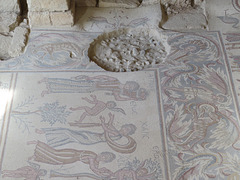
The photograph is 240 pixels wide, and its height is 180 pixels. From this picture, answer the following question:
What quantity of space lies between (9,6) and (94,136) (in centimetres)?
217

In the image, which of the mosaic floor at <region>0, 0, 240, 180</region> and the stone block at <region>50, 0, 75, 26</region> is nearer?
the mosaic floor at <region>0, 0, 240, 180</region>

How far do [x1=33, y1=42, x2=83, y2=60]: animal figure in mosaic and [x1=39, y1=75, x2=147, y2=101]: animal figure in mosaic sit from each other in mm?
367

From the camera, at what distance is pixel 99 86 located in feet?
11.3

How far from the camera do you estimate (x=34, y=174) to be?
286 centimetres

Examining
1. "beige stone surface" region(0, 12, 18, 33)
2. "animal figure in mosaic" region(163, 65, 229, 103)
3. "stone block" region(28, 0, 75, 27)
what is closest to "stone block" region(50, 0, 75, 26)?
"stone block" region(28, 0, 75, 27)

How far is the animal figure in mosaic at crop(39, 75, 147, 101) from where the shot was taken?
11.1ft

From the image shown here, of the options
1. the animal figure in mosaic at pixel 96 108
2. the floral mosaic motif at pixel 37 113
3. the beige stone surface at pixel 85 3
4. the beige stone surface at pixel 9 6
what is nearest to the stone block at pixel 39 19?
the beige stone surface at pixel 9 6

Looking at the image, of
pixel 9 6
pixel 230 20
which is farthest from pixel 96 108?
pixel 230 20

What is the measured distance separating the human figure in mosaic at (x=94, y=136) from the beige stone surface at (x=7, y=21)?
1595 mm

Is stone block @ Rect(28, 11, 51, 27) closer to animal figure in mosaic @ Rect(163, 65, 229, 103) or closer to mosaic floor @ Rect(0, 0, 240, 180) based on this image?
mosaic floor @ Rect(0, 0, 240, 180)

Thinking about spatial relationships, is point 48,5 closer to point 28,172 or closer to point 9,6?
point 9,6

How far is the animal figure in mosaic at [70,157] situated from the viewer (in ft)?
9.62

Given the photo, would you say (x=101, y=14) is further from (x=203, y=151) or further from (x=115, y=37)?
(x=203, y=151)

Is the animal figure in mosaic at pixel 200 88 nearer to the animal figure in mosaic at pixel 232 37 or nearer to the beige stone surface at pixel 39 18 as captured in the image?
the animal figure in mosaic at pixel 232 37
